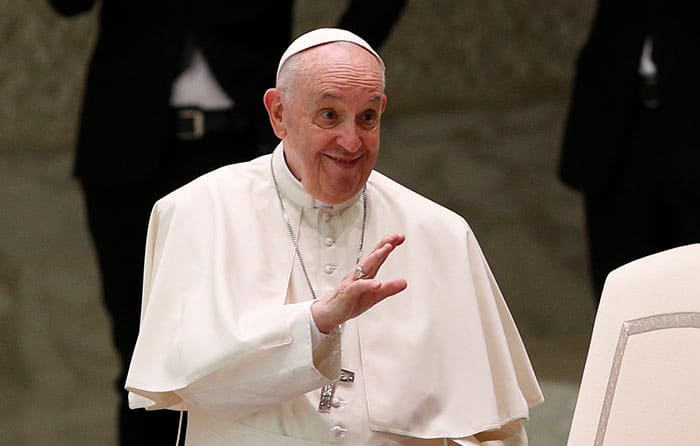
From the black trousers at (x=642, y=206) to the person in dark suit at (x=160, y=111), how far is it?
922 millimetres

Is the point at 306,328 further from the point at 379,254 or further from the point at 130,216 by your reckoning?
the point at 130,216

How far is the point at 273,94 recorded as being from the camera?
172 inches

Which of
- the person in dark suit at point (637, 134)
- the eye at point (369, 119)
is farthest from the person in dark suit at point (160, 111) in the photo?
the eye at point (369, 119)

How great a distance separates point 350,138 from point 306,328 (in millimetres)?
448

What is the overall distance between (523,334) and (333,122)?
346 centimetres

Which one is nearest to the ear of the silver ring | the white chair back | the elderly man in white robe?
the elderly man in white robe

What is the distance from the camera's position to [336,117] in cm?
427

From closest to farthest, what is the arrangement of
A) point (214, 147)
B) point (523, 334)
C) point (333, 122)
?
point (333, 122) < point (214, 147) < point (523, 334)

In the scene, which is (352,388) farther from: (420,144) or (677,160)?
(420,144)

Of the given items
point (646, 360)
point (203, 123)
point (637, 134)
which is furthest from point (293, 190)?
point (637, 134)

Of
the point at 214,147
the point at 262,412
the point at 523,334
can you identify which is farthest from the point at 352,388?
the point at 523,334

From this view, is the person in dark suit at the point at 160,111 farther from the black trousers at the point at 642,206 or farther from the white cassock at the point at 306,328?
the white cassock at the point at 306,328

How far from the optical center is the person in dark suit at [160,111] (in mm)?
6117

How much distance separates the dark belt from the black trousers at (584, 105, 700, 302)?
49.4 inches
